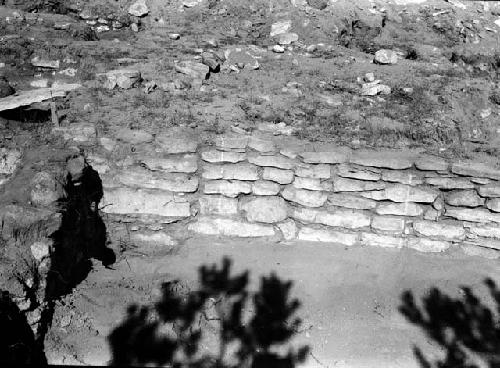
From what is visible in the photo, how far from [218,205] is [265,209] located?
443 millimetres

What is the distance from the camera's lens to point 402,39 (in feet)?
24.7

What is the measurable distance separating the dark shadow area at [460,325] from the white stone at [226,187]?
1682mm

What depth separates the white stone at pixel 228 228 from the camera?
14.2 feet

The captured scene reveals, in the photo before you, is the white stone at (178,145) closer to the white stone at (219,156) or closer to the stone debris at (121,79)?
the white stone at (219,156)

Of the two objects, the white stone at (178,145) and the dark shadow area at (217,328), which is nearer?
the dark shadow area at (217,328)

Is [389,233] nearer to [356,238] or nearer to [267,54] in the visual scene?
[356,238]

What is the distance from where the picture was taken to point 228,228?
171 inches

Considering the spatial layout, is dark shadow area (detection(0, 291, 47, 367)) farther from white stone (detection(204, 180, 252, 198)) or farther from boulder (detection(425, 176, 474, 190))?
boulder (detection(425, 176, 474, 190))

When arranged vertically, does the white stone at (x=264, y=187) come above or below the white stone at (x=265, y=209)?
above

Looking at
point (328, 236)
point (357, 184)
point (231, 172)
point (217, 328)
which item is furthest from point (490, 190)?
point (217, 328)

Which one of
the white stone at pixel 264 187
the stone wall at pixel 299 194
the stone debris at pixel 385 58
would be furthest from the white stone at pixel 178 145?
the stone debris at pixel 385 58

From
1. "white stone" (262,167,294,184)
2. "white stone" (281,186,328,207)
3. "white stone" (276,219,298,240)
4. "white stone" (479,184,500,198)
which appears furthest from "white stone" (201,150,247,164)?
"white stone" (479,184,500,198)

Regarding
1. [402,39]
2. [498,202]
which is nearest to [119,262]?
[498,202]

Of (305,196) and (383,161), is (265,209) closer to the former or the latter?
(305,196)
